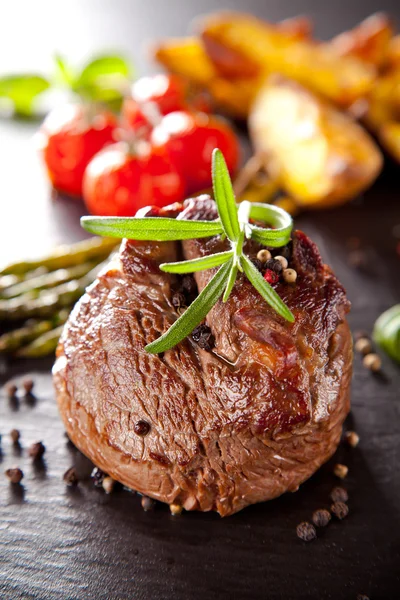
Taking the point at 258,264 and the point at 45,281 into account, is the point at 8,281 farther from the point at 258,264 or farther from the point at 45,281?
the point at 258,264

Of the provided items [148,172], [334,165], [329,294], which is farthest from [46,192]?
[329,294]

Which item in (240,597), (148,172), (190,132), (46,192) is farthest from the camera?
(46,192)

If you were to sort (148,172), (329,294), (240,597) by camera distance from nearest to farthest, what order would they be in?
(240,597) → (329,294) → (148,172)

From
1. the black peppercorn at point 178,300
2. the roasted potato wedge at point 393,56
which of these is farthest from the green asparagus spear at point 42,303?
the roasted potato wedge at point 393,56

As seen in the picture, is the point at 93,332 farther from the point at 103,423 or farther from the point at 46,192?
the point at 46,192

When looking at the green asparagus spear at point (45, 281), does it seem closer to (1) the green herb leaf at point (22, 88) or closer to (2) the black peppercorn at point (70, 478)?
(2) the black peppercorn at point (70, 478)

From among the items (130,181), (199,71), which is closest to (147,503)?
(130,181)
